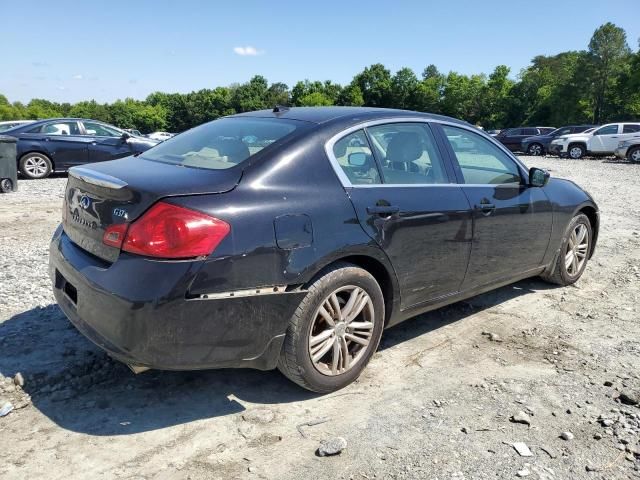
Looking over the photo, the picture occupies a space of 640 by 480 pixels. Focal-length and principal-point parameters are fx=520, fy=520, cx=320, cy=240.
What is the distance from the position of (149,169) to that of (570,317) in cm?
360

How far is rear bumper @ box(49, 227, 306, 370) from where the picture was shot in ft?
7.97

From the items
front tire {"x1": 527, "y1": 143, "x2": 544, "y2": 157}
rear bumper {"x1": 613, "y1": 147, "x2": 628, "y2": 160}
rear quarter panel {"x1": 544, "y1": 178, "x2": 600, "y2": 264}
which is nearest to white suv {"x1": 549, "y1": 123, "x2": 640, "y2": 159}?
rear bumper {"x1": 613, "y1": 147, "x2": 628, "y2": 160}

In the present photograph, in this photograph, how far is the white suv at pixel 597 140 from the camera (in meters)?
25.5

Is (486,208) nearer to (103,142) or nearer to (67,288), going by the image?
(67,288)

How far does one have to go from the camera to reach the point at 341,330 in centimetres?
305

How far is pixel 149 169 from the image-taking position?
9.75ft

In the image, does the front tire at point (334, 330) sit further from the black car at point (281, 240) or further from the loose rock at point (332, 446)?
the loose rock at point (332, 446)

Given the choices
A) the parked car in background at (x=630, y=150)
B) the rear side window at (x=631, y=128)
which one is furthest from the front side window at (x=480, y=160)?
the rear side window at (x=631, y=128)

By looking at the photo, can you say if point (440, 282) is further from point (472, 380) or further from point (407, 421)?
point (407, 421)

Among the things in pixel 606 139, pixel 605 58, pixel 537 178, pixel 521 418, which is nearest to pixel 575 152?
pixel 606 139

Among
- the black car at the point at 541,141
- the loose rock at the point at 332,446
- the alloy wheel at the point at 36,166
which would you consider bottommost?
the loose rock at the point at 332,446

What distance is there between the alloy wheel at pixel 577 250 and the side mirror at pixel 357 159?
283 centimetres

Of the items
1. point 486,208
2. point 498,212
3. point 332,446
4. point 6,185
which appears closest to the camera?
point 332,446

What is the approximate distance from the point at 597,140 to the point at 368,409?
2751 cm
